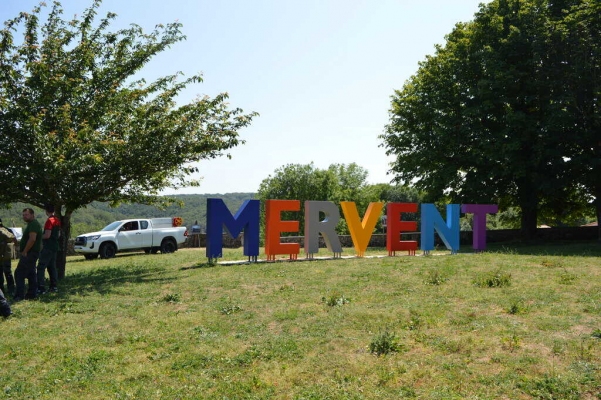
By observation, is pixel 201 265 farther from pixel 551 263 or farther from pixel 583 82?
pixel 583 82

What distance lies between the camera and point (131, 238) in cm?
2739

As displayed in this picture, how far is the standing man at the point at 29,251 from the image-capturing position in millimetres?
11969

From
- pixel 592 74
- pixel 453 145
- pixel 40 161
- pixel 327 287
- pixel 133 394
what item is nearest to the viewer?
pixel 133 394

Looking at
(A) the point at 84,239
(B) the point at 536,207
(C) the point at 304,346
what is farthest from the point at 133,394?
(B) the point at 536,207

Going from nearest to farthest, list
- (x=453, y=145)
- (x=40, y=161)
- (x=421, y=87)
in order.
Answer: (x=40, y=161), (x=453, y=145), (x=421, y=87)

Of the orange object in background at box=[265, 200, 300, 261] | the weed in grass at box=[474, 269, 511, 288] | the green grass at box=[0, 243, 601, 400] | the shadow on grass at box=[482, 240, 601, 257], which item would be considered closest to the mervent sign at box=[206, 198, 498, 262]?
the orange object in background at box=[265, 200, 300, 261]

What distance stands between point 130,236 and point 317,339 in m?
21.0

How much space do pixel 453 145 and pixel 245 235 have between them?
1520 centimetres

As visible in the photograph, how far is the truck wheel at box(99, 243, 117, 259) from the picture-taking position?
26.3m

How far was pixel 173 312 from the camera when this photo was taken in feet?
35.4

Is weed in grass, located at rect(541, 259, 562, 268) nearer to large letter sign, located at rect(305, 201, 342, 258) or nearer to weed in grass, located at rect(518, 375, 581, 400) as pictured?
large letter sign, located at rect(305, 201, 342, 258)

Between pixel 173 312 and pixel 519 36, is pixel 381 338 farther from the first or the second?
pixel 519 36

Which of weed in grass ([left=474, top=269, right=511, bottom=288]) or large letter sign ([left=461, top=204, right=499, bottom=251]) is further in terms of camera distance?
large letter sign ([left=461, top=204, right=499, bottom=251])

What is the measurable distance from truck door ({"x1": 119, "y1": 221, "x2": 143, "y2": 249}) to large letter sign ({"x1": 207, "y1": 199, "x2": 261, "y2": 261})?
10.1m
